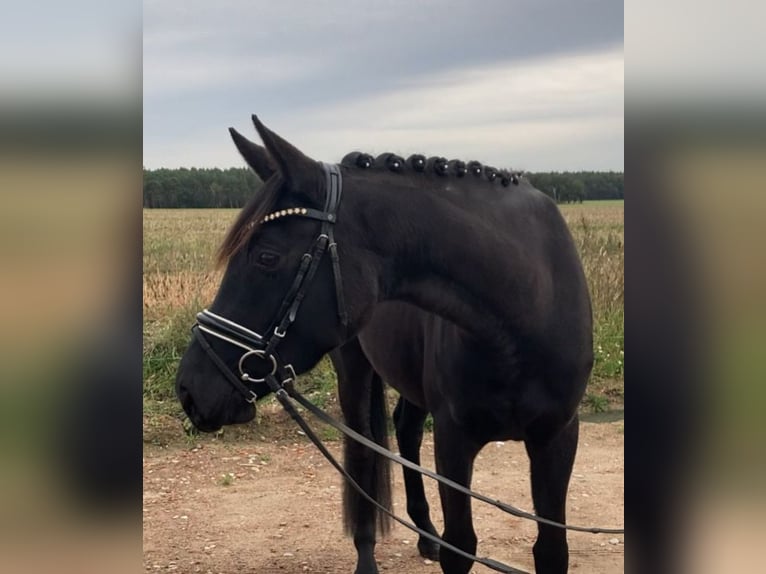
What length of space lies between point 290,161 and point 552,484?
5.23 feet

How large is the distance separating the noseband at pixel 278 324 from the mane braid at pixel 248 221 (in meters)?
0.03

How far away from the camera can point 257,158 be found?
2.13m

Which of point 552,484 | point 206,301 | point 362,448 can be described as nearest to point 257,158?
point 552,484

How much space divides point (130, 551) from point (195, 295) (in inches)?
229

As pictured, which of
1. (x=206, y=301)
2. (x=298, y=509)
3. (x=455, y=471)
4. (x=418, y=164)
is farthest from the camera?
(x=206, y=301)

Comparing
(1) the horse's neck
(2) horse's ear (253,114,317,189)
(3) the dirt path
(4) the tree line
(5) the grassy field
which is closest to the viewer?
(2) horse's ear (253,114,317,189)

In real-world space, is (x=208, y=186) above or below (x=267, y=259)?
above

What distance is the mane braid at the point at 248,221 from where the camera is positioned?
1967mm

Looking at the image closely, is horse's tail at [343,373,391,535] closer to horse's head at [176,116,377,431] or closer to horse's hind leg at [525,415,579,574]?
horse's hind leg at [525,415,579,574]

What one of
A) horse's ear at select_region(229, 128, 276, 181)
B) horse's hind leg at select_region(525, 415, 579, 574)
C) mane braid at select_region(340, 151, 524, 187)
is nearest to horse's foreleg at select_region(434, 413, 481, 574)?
horse's hind leg at select_region(525, 415, 579, 574)

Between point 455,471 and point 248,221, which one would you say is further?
point 455,471

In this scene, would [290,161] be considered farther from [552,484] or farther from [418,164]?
[552,484]

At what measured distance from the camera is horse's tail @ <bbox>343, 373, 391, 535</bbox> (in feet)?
12.5

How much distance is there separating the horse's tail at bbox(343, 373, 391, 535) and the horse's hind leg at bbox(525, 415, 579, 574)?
1.19m
